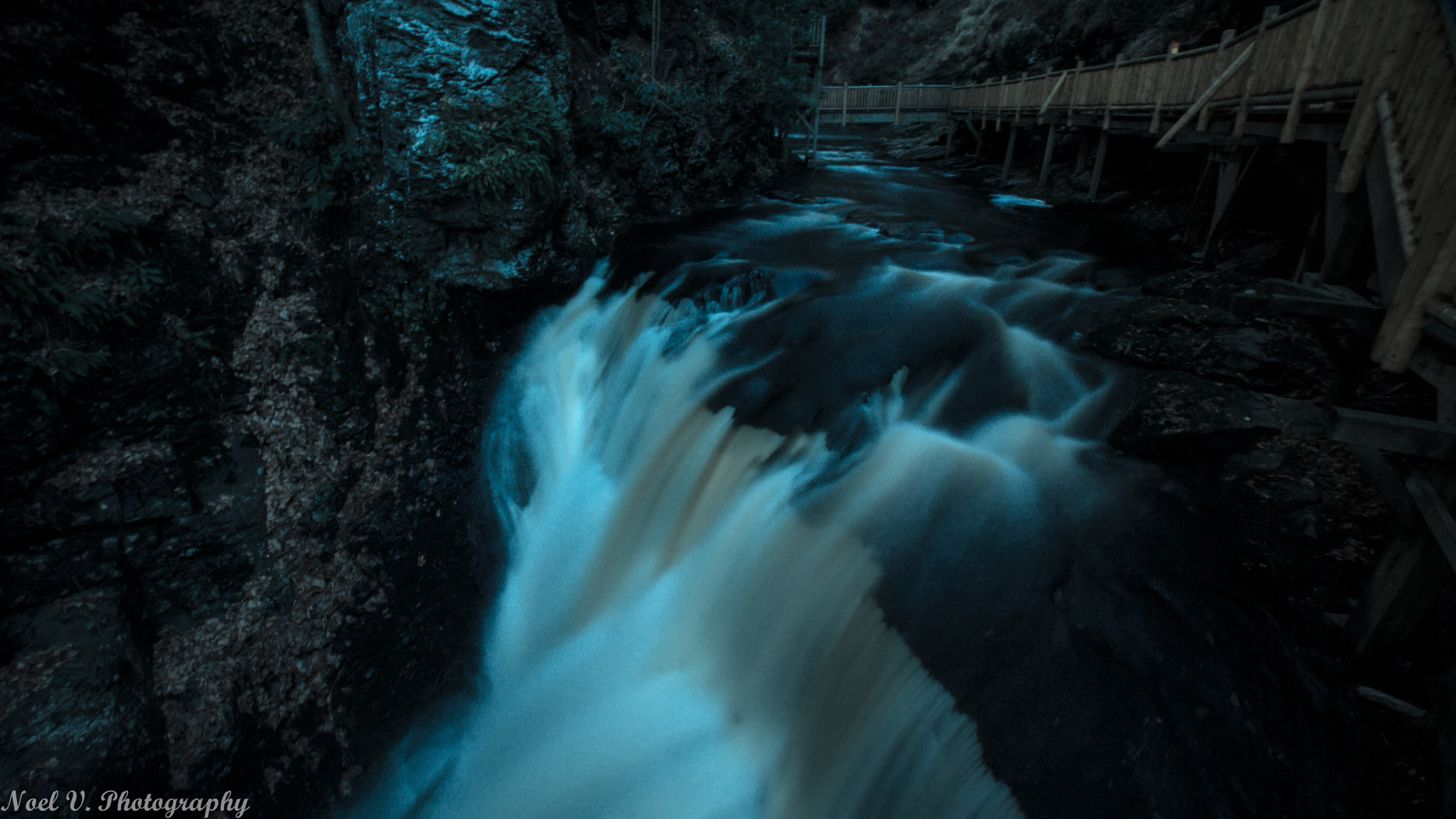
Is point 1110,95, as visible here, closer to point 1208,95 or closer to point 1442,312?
point 1208,95

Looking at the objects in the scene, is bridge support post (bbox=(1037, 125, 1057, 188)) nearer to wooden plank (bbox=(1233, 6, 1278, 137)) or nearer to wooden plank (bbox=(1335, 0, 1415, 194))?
wooden plank (bbox=(1233, 6, 1278, 137))

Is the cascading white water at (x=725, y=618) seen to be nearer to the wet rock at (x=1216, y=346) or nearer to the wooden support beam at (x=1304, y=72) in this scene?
the wet rock at (x=1216, y=346)

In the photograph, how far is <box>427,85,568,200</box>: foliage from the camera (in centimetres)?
771

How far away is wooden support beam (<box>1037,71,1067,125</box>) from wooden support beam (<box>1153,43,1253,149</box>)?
273 inches

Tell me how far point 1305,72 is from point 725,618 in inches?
288

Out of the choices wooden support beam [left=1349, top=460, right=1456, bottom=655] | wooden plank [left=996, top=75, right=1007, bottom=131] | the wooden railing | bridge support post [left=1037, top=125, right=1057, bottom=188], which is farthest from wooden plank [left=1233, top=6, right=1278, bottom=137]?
wooden plank [left=996, top=75, right=1007, bottom=131]

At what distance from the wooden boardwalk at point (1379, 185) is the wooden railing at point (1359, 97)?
1cm

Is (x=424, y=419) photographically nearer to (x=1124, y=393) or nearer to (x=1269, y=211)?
(x=1124, y=393)

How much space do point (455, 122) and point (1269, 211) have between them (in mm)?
11491

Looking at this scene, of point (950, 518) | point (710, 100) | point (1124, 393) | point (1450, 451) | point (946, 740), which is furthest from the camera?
point (710, 100)

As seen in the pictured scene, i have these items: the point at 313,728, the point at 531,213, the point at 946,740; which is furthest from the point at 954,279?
the point at 313,728

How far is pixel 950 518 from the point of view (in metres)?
4.90

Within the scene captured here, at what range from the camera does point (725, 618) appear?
5.32 meters

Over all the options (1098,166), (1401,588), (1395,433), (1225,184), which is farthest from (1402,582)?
(1098,166)
